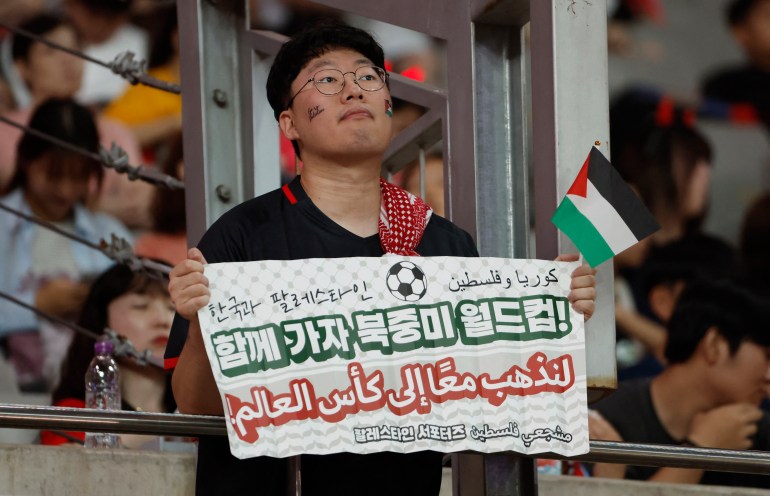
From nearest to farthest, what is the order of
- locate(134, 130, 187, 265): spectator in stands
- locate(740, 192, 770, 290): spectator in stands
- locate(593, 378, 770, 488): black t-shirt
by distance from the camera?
1. locate(593, 378, 770, 488): black t-shirt
2. locate(740, 192, 770, 290): spectator in stands
3. locate(134, 130, 187, 265): spectator in stands

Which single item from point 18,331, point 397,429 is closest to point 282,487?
point 397,429

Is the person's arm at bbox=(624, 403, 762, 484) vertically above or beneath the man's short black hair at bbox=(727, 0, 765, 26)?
beneath

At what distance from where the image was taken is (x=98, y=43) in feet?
20.9

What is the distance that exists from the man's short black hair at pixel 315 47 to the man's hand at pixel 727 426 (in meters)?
2.95

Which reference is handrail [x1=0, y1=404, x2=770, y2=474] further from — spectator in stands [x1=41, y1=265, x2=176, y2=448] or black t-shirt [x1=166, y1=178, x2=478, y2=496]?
spectator in stands [x1=41, y1=265, x2=176, y2=448]

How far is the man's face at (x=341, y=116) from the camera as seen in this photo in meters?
2.31

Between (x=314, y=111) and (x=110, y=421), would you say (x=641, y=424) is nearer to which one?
(x=314, y=111)

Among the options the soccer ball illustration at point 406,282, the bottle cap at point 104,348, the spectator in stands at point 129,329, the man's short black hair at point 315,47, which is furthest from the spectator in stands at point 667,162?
the soccer ball illustration at point 406,282

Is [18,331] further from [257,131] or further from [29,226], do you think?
[257,131]

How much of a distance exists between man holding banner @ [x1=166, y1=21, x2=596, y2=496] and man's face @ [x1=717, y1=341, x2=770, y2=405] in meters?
3.00

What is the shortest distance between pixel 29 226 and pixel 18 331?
50 cm

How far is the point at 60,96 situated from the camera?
20.9 feet

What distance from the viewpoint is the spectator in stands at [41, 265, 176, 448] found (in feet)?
18.2

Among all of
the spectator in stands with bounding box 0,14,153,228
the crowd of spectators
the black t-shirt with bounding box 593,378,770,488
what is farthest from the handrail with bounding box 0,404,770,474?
the spectator in stands with bounding box 0,14,153,228
